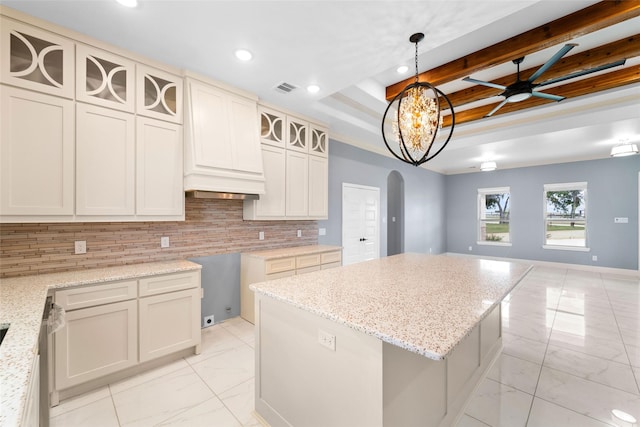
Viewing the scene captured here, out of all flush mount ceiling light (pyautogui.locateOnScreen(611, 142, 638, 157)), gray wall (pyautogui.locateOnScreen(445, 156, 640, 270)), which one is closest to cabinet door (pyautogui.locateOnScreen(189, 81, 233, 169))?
flush mount ceiling light (pyautogui.locateOnScreen(611, 142, 638, 157))

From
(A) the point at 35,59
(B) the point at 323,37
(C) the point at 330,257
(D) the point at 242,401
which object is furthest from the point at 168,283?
(B) the point at 323,37

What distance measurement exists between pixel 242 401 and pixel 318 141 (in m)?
3.34

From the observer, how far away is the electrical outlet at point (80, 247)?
2.42 meters

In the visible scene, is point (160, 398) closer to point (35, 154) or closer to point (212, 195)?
point (212, 195)

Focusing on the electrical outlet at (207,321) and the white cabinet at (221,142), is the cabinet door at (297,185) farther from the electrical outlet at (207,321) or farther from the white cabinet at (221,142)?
the electrical outlet at (207,321)

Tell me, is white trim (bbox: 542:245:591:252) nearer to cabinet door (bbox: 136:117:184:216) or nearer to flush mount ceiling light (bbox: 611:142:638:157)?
flush mount ceiling light (bbox: 611:142:638:157)

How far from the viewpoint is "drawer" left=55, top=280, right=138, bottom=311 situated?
78.0 inches

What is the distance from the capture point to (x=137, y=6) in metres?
1.90

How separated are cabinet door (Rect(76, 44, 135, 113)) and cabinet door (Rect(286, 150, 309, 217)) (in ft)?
6.16

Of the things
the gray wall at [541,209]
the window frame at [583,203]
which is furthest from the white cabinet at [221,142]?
the window frame at [583,203]

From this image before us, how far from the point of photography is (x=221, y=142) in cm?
295

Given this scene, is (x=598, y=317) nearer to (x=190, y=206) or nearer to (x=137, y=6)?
(x=190, y=206)

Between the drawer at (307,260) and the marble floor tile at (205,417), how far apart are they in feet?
6.02

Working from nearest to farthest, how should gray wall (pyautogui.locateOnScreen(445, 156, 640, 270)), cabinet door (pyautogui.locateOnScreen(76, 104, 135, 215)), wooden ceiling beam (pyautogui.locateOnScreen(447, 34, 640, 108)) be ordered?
cabinet door (pyautogui.locateOnScreen(76, 104, 135, 215)), wooden ceiling beam (pyautogui.locateOnScreen(447, 34, 640, 108)), gray wall (pyautogui.locateOnScreen(445, 156, 640, 270))
